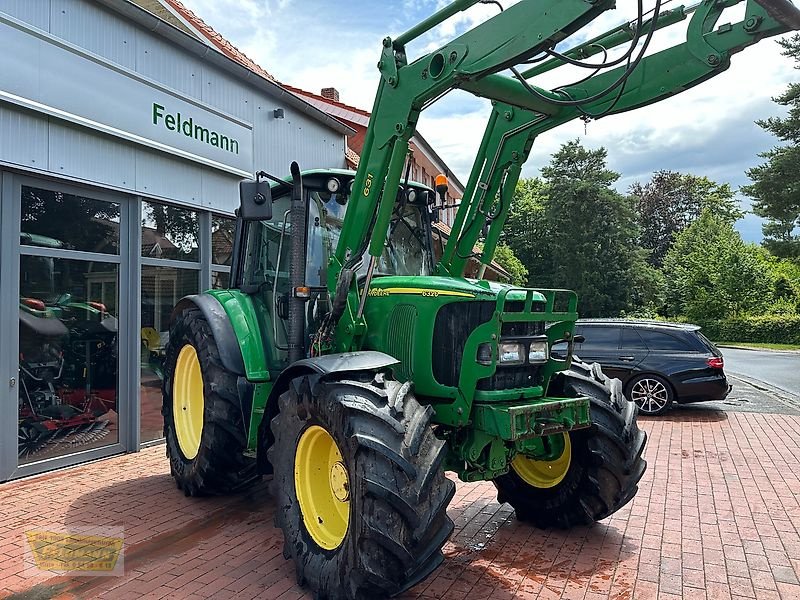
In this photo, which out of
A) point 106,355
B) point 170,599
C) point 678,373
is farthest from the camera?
point 678,373

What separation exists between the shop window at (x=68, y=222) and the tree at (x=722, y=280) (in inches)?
1554

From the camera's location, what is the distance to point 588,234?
153ft

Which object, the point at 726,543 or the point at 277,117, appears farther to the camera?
the point at 277,117

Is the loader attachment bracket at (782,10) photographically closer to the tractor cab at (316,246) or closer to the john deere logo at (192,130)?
the tractor cab at (316,246)

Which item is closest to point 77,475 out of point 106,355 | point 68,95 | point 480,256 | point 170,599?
point 106,355

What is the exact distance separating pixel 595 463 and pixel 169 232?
576 centimetres

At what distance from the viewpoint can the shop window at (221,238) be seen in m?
8.66

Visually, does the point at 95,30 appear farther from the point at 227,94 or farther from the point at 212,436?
the point at 212,436

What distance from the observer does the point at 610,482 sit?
14.9ft

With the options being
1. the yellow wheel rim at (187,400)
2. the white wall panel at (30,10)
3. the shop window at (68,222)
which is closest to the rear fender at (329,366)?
the yellow wheel rim at (187,400)

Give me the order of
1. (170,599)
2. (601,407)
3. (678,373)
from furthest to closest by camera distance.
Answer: (678,373) → (601,407) → (170,599)

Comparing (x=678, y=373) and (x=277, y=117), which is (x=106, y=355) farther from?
(x=678, y=373)

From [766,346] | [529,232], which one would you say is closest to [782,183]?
[766,346]

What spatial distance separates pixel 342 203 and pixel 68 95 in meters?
3.37
